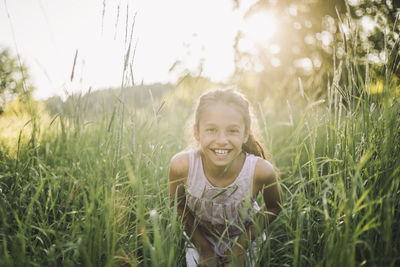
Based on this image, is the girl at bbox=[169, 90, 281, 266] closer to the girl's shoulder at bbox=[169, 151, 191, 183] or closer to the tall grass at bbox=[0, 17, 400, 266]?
the girl's shoulder at bbox=[169, 151, 191, 183]

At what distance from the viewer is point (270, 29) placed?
4652 mm

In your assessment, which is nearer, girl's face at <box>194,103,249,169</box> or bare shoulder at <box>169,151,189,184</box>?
girl's face at <box>194,103,249,169</box>

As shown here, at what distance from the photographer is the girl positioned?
5.42ft

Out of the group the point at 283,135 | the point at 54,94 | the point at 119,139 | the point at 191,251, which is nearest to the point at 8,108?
the point at 54,94

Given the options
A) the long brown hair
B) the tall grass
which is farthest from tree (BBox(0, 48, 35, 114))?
the long brown hair

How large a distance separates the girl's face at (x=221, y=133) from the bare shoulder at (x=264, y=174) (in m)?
0.19

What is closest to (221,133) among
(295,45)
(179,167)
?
(179,167)

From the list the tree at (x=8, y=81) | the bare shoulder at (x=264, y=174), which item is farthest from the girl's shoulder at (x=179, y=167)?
the tree at (x=8, y=81)

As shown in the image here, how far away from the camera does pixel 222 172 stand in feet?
5.85

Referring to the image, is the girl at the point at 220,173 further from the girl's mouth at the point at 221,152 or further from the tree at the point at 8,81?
the tree at the point at 8,81

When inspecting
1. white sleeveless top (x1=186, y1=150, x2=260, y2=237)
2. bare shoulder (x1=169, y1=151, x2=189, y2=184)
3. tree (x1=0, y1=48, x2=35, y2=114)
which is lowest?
white sleeveless top (x1=186, y1=150, x2=260, y2=237)

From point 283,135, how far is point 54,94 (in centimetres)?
280

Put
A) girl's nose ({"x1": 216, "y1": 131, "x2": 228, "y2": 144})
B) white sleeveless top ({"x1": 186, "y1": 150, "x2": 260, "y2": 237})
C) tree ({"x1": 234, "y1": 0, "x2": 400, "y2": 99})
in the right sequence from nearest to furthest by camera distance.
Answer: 1. girl's nose ({"x1": 216, "y1": 131, "x2": 228, "y2": 144})
2. white sleeveless top ({"x1": 186, "y1": 150, "x2": 260, "y2": 237})
3. tree ({"x1": 234, "y1": 0, "x2": 400, "y2": 99})

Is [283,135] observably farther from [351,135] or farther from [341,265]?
[341,265]
